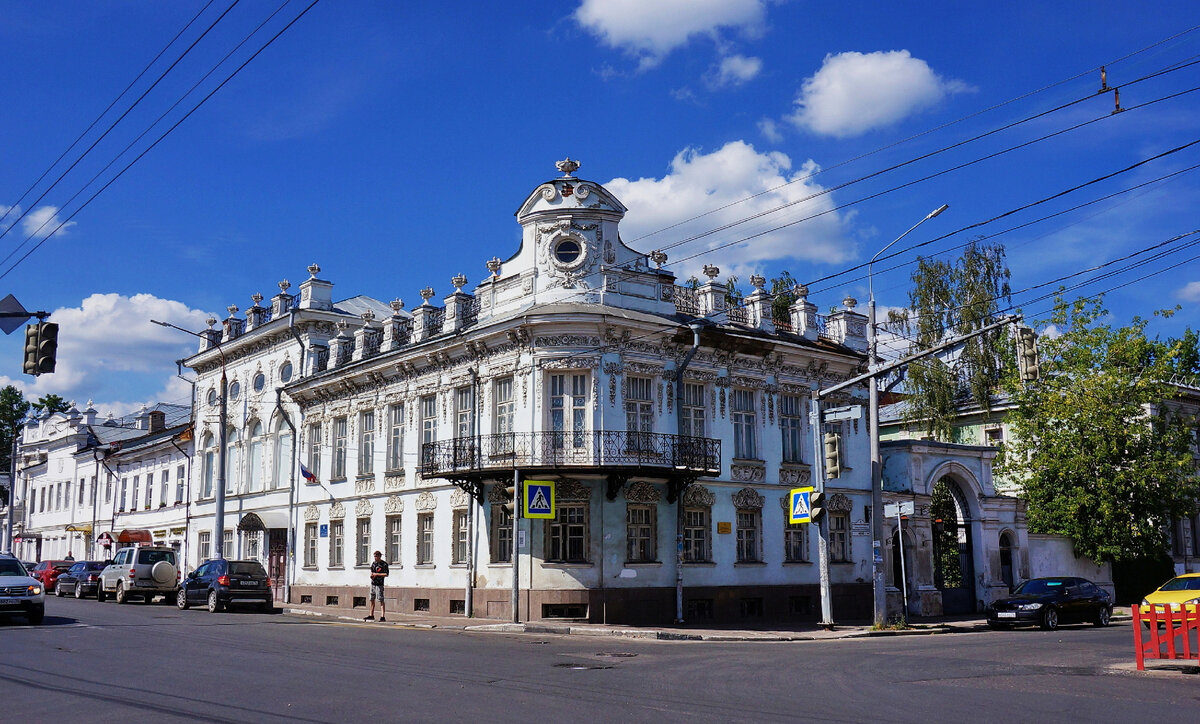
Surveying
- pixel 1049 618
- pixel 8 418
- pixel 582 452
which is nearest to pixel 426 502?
pixel 582 452

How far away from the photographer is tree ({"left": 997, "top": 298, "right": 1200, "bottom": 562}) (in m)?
35.6

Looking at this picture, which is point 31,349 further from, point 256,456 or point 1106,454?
point 1106,454

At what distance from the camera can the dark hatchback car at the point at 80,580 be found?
3865 cm

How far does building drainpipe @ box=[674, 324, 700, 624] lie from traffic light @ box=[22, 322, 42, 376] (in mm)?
15178

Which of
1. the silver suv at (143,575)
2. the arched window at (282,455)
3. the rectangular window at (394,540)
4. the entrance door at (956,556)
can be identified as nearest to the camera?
the rectangular window at (394,540)

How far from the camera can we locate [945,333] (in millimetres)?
43312

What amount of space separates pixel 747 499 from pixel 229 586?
14.9 metres

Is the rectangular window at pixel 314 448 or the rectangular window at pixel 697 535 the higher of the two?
the rectangular window at pixel 314 448

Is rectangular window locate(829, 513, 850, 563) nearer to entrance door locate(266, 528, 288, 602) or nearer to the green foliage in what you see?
entrance door locate(266, 528, 288, 602)

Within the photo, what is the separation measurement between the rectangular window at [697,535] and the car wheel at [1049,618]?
8664 millimetres

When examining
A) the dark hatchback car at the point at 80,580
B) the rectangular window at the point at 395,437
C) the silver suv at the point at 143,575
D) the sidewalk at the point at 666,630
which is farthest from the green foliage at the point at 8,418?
the sidewalk at the point at 666,630

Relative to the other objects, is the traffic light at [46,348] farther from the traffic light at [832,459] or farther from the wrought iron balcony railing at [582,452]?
the traffic light at [832,459]

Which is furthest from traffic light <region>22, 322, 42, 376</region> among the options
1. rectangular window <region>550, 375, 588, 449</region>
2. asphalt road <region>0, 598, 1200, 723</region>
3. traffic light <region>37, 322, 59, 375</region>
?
rectangular window <region>550, 375, 588, 449</region>

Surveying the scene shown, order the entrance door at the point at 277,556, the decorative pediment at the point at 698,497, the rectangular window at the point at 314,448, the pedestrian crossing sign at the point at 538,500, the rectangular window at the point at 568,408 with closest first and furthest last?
the pedestrian crossing sign at the point at 538,500
the rectangular window at the point at 568,408
the decorative pediment at the point at 698,497
the rectangular window at the point at 314,448
the entrance door at the point at 277,556
